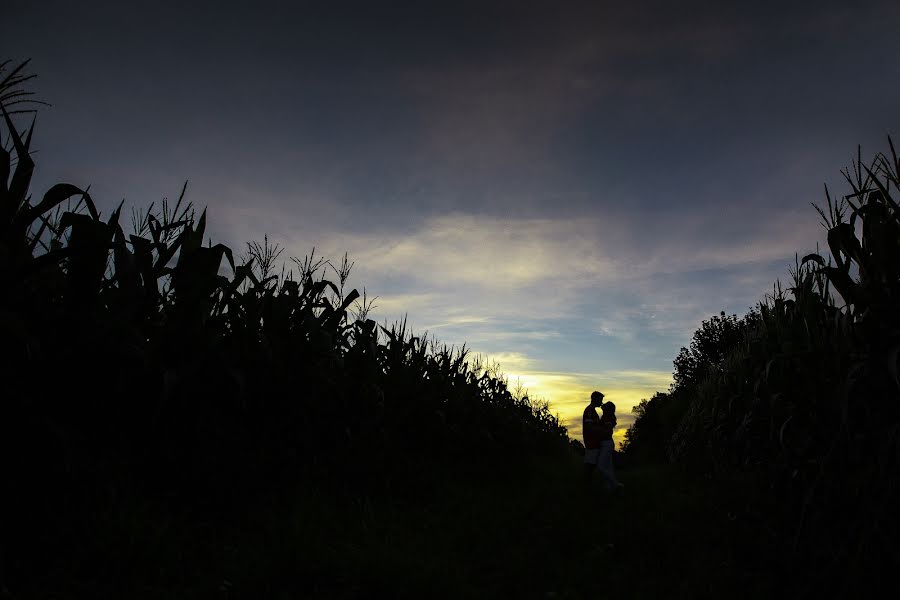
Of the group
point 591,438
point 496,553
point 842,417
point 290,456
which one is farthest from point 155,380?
point 591,438

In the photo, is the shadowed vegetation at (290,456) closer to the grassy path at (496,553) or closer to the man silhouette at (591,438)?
the grassy path at (496,553)

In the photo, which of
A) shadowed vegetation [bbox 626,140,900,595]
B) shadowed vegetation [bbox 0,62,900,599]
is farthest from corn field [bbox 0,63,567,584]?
shadowed vegetation [bbox 626,140,900,595]

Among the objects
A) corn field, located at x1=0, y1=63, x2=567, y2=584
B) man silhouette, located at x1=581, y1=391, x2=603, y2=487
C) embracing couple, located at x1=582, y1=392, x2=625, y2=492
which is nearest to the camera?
corn field, located at x1=0, y1=63, x2=567, y2=584

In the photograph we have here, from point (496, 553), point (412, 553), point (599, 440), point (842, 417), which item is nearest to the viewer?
point (842, 417)

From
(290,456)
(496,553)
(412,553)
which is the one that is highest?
(290,456)

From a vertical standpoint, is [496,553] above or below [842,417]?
below

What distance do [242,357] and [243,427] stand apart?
1.80ft

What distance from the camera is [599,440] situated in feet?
30.7

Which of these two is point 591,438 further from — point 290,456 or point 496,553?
point 290,456

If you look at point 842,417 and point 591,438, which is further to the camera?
point 591,438

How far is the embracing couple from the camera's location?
29.2 ft

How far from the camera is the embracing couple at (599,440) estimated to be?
8.90m

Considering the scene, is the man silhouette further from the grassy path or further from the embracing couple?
the grassy path

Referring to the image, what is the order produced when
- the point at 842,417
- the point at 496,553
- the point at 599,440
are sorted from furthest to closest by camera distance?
the point at 599,440 → the point at 496,553 → the point at 842,417
